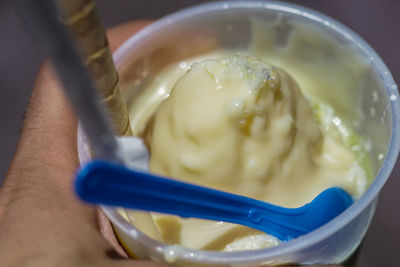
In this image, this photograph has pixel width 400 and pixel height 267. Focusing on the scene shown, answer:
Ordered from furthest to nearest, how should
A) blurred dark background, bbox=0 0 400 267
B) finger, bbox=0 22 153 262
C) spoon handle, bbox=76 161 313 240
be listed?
blurred dark background, bbox=0 0 400 267 < finger, bbox=0 22 153 262 < spoon handle, bbox=76 161 313 240

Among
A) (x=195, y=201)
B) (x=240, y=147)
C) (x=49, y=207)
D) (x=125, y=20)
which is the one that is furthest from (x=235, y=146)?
(x=125, y=20)

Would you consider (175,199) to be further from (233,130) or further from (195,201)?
(233,130)

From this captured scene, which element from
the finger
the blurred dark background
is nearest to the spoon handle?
the finger

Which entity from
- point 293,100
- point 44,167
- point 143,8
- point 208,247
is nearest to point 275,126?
point 293,100

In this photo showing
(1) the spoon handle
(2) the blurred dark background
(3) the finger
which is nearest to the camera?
(1) the spoon handle

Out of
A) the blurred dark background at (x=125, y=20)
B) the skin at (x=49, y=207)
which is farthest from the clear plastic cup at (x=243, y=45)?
the blurred dark background at (x=125, y=20)

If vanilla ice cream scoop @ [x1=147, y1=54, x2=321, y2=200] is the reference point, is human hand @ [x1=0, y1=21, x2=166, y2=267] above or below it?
below

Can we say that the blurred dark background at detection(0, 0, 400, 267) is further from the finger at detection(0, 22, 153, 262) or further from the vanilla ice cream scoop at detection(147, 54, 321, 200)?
the vanilla ice cream scoop at detection(147, 54, 321, 200)
